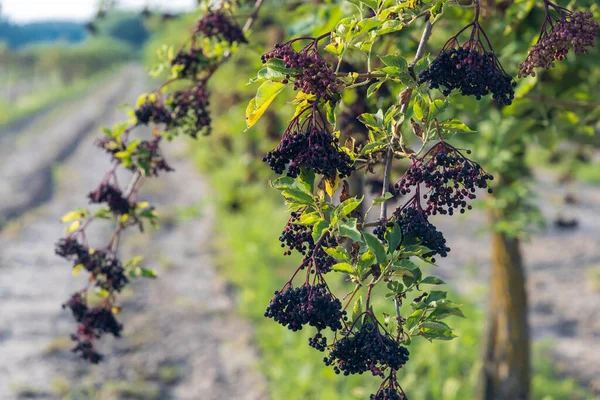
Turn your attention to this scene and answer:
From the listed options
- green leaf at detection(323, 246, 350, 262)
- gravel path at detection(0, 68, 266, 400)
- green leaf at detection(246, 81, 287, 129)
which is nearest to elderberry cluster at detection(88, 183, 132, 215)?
green leaf at detection(246, 81, 287, 129)

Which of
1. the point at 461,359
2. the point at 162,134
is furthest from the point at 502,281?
the point at 162,134

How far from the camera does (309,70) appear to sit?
129cm

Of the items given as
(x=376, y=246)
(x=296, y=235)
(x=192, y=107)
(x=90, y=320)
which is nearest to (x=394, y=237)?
(x=376, y=246)

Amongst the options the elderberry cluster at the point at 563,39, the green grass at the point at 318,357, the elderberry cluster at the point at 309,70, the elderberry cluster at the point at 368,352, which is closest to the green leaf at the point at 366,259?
the elderberry cluster at the point at 368,352

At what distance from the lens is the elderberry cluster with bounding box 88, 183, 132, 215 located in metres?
2.12

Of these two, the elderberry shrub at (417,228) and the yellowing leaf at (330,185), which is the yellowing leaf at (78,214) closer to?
the yellowing leaf at (330,185)

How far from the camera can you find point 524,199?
3922 mm

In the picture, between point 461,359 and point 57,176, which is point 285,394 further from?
point 57,176

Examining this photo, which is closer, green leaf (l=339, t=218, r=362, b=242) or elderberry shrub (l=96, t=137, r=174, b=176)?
green leaf (l=339, t=218, r=362, b=242)

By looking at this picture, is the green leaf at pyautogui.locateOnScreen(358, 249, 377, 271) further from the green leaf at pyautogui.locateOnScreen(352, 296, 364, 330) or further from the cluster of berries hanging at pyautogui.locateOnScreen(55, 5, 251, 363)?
the cluster of berries hanging at pyautogui.locateOnScreen(55, 5, 251, 363)

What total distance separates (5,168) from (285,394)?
13.9 metres

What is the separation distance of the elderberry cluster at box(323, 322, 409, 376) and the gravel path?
220 centimetres

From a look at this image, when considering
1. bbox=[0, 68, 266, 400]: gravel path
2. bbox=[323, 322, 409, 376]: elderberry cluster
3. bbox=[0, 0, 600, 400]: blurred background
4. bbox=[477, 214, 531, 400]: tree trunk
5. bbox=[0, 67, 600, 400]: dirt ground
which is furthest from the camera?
bbox=[0, 67, 600, 400]: dirt ground

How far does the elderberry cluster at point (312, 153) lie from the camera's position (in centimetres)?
130
